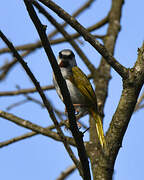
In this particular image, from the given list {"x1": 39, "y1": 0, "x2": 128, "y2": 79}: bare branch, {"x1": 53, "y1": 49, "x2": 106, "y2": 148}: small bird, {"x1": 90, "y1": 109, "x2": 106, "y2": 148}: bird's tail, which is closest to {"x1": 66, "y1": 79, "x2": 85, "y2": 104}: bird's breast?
{"x1": 53, "y1": 49, "x2": 106, "y2": 148}: small bird

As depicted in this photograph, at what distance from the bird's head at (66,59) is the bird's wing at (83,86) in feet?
0.84

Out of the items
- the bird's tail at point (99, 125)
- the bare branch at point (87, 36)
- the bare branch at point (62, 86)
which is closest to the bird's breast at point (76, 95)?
the bird's tail at point (99, 125)

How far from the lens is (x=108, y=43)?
5.66m

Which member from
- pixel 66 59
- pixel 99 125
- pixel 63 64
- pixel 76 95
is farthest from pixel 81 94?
pixel 66 59

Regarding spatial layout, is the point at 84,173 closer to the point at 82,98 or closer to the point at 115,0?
the point at 82,98

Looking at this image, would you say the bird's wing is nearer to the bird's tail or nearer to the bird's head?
the bird's tail

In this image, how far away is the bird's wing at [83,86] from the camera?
3992 millimetres

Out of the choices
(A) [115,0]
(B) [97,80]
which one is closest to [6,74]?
(B) [97,80]

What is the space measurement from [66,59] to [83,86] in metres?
0.69

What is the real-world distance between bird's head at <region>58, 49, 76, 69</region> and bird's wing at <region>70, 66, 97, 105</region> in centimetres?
26

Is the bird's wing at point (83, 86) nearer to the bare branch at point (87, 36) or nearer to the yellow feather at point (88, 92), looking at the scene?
the yellow feather at point (88, 92)

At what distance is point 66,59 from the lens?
15.2 feet

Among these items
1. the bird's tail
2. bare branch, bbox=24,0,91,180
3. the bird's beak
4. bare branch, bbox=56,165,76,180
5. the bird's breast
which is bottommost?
bare branch, bbox=24,0,91,180

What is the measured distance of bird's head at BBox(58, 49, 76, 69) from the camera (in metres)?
4.47
